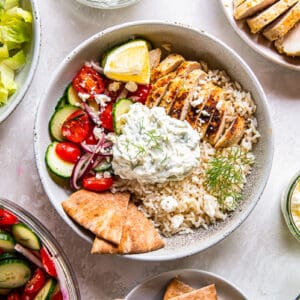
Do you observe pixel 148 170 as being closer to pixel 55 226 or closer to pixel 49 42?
pixel 55 226

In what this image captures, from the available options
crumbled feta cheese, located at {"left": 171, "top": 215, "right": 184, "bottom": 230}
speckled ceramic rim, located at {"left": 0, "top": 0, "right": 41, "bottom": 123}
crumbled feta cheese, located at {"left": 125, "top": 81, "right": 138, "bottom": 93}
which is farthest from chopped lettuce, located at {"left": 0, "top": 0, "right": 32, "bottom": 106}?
crumbled feta cheese, located at {"left": 171, "top": 215, "right": 184, "bottom": 230}

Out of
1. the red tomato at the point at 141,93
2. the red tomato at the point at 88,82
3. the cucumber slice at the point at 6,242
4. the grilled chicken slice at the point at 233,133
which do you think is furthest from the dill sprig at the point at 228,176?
the cucumber slice at the point at 6,242

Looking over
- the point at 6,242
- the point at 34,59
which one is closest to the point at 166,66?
the point at 34,59

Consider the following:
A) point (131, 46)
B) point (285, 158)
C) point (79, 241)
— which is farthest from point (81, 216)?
point (285, 158)

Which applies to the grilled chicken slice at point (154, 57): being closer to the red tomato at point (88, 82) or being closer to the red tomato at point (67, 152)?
the red tomato at point (88, 82)

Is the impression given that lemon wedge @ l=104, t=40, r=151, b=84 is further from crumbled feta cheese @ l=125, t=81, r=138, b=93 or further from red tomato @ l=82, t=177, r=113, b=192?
red tomato @ l=82, t=177, r=113, b=192
